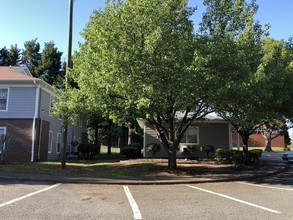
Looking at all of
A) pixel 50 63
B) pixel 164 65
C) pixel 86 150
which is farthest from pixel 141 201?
pixel 50 63

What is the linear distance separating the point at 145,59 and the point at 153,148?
491 inches

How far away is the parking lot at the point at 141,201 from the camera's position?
24.8ft

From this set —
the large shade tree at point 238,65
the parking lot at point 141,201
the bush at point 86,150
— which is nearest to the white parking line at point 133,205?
the parking lot at point 141,201

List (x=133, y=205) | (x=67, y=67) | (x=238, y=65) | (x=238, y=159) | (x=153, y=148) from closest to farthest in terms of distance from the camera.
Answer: (x=133, y=205) → (x=238, y=65) → (x=67, y=67) → (x=238, y=159) → (x=153, y=148)

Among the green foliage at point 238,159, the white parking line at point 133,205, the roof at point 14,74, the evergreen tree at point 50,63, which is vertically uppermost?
the evergreen tree at point 50,63

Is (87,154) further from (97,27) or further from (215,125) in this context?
(97,27)

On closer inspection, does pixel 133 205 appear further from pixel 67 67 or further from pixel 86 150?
pixel 86 150

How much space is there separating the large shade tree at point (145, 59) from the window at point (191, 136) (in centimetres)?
1248

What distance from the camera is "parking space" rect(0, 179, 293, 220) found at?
7.56m

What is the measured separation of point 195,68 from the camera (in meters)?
12.9

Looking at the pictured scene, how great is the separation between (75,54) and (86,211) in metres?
11.1

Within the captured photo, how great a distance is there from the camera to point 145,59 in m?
13.4

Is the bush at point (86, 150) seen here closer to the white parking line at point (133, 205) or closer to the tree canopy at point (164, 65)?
the tree canopy at point (164, 65)

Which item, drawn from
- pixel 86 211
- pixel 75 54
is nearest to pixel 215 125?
pixel 75 54
